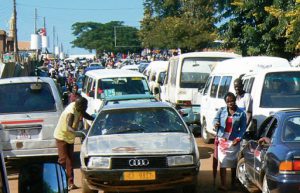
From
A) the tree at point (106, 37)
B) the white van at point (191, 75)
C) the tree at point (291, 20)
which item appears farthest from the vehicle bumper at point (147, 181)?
the tree at point (106, 37)

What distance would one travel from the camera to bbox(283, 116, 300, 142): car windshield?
7180 mm

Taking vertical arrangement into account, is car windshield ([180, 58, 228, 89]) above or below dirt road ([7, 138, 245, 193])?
above

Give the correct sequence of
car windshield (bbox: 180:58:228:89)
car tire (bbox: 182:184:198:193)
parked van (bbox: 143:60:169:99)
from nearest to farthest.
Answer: car tire (bbox: 182:184:198:193)
car windshield (bbox: 180:58:228:89)
parked van (bbox: 143:60:169:99)

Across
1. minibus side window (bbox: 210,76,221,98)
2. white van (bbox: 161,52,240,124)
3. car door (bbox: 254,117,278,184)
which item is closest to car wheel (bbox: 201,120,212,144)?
minibus side window (bbox: 210,76,221,98)

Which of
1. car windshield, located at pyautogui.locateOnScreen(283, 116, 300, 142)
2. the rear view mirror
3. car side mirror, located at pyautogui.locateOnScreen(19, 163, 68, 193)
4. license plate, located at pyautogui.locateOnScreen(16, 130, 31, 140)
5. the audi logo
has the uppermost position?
car side mirror, located at pyautogui.locateOnScreen(19, 163, 68, 193)

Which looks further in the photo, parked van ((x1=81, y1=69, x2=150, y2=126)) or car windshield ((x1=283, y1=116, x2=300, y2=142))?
parked van ((x1=81, y1=69, x2=150, y2=126))

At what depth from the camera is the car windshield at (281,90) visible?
10.8 meters

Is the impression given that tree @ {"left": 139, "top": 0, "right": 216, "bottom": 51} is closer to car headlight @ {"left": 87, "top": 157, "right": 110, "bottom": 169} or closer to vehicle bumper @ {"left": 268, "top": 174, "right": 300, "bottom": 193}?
car headlight @ {"left": 87, "top": 157, "right": 110, "bottom": 169}

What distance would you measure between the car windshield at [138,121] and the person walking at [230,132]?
24.2 inches

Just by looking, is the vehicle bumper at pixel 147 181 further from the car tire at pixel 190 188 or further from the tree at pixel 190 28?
the tree at pixel 190 28

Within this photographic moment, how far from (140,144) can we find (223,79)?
246 inches

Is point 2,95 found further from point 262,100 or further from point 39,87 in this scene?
point 262,100

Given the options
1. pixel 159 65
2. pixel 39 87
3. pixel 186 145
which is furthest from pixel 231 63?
pixel 159 65

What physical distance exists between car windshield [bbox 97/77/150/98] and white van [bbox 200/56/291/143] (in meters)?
1.78
